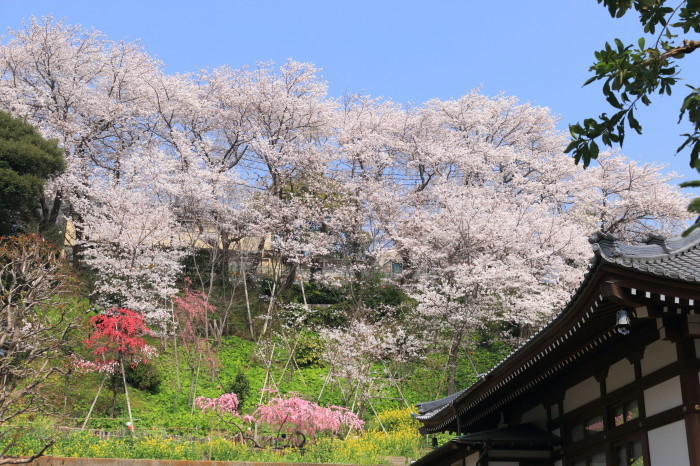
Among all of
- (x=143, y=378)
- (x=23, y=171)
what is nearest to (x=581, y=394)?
(x=143, y=378)

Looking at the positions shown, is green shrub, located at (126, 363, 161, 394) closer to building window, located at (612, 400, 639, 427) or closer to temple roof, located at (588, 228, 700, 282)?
building window, located at (612, 400, 639, 427)

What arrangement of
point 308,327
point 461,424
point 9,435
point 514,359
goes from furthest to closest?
point 308,327 < point 9,435 < point 461,424 < point 514,359

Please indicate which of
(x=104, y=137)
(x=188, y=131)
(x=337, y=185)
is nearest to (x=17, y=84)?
(x=104, y=137)

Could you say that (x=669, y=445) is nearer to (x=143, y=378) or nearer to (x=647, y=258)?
(x=647, y=258)

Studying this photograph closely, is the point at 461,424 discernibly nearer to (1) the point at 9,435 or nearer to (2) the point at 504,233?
(1) the point at 9,435

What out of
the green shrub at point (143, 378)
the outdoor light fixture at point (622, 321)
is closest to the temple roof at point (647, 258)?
the outdoor light fixture at point (622, 321)

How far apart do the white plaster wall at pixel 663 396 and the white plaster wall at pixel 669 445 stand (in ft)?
0.55

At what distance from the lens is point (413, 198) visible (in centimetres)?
3033

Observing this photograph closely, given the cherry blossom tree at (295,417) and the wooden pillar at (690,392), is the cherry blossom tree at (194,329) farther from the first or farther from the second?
the wooden pillar at (690,392)

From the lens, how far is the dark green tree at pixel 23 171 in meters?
23.5

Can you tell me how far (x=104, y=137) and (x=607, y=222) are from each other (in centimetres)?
1927

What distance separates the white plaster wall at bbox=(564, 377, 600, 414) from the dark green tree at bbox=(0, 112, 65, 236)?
19010 millimetres

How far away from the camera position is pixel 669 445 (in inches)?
267

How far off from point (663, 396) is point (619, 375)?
91cm
